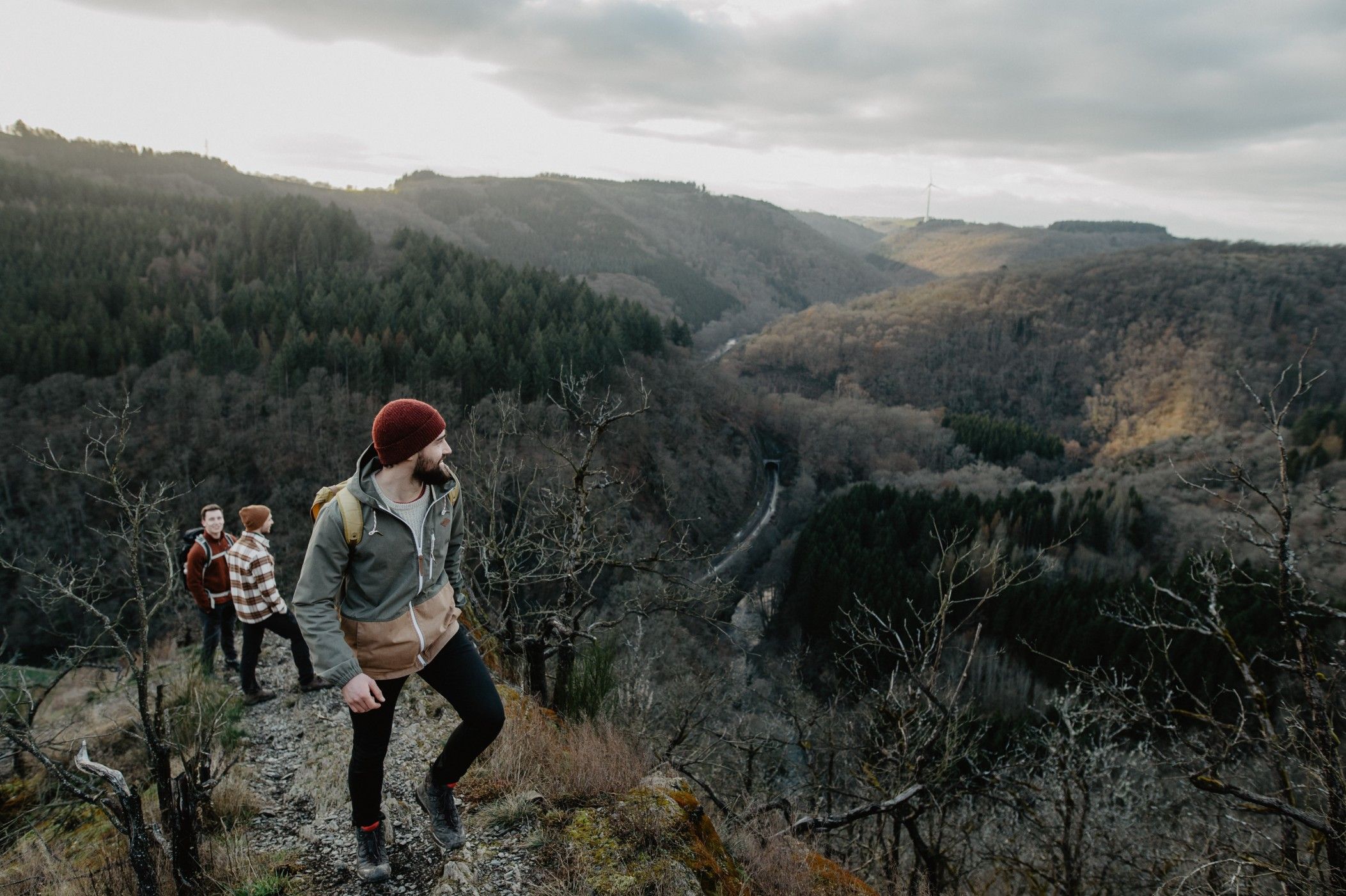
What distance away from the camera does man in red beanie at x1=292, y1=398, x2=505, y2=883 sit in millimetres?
2904

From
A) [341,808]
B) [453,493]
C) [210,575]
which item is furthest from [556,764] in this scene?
[210,575]

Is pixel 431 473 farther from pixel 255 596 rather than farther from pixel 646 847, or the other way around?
pixel 255 596

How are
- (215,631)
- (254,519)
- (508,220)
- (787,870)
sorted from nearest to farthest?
(787,870) < (254,519) < (215,631) < (508,220)

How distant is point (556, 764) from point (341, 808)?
4.57ft

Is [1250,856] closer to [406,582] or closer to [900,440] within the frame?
[406,582]

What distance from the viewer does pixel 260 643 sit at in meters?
6.52

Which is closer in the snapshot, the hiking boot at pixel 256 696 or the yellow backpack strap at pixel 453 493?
the yellow backpack strap at pixel 453 493

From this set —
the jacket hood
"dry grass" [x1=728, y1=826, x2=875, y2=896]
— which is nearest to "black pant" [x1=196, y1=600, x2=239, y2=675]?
the jacket hood

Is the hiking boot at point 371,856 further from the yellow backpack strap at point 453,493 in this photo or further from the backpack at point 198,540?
the backpack at point 198,540

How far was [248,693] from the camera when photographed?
266 inches

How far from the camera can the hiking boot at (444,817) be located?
3.72 m

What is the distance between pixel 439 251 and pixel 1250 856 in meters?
70.0

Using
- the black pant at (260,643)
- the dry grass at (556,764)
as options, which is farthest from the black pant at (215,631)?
the dry grass at (556,764)

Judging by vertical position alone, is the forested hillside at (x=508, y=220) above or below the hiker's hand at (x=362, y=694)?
above
